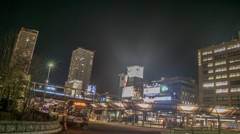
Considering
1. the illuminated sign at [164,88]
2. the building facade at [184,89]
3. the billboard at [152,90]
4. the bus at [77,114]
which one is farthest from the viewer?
the building facade at [184,89]

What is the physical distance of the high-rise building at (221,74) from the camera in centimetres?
6688

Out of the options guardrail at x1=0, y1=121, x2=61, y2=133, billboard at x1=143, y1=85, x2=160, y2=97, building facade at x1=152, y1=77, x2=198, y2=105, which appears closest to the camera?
guardrail at x1=0, y1=121, x2=61, y2=133

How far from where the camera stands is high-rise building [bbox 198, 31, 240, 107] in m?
66.9

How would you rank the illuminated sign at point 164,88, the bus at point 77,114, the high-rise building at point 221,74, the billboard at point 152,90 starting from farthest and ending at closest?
the high-rise building at point 221,74 → the billboard at point 152,90 → the illuminated sign at point 164,88 → the bus at point 77,114

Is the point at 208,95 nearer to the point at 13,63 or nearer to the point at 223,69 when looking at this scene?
the point at 223,69

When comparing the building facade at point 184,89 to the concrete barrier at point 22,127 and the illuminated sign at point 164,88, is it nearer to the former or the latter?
the illuminated sign at point 164,88

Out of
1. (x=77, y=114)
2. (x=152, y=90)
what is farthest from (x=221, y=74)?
(x=77, y=114)

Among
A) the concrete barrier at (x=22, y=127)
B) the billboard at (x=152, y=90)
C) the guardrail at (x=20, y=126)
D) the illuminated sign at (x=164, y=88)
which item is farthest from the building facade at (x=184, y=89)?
the guardrail at (x=20, y=126)

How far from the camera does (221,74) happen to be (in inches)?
2847

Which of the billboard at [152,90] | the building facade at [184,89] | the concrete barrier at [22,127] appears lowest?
the concrete barrier at [22,127]

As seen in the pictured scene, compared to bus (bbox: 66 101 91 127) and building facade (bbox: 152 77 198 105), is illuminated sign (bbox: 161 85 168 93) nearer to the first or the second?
bus (bbox: 66 101 91 127)

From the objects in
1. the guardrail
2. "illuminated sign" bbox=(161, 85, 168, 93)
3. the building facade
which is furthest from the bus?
the building facade

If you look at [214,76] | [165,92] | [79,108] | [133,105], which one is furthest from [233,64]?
[79,108]

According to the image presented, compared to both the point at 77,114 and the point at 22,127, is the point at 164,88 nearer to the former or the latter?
the point at 77,114
